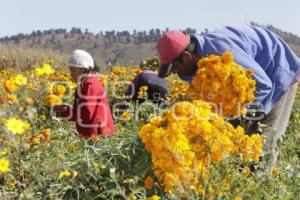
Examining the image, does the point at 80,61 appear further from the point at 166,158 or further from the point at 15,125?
the point at 15,125

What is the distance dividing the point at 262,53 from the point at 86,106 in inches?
73.9

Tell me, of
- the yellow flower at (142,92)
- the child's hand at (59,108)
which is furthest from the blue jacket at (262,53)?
the yellow flower at (142,92)

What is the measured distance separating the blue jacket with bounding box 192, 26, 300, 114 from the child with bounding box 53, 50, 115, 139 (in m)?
1.63

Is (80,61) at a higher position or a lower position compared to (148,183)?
higher

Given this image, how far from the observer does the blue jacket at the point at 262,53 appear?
4.27 m

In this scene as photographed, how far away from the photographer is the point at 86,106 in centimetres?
577

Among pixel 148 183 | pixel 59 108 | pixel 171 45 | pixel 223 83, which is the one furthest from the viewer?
pixel 59 108

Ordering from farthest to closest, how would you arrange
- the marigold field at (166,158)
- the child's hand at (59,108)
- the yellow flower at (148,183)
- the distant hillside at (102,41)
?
the distant hillside at (102,41), the child's hand at (59,108), the yellow flower at (148,183), the marigold field at (166,158)

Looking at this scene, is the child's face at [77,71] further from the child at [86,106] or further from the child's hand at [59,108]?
the child's hand at [59,108]

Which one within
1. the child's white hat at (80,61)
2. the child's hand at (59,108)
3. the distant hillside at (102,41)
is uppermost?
the child's white hat at (80,61)

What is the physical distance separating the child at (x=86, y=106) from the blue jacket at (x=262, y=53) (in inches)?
64.1

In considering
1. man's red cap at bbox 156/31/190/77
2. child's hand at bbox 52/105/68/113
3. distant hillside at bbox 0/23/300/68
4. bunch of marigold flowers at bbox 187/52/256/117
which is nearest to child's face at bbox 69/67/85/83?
child's hand at bbox 52/105/68/113

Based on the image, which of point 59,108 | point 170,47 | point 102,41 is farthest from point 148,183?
point 102,41

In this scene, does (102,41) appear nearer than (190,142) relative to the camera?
No
